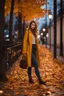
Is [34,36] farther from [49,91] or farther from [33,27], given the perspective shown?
[49,91]

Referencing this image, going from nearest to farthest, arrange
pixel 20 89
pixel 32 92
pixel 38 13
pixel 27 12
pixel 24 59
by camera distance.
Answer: pixel 32 92, pixel 20 89, pixel 24 59, pixel 27 12, pixel 38 13

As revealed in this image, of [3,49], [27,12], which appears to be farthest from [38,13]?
[3,49]

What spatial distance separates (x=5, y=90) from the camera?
930cm

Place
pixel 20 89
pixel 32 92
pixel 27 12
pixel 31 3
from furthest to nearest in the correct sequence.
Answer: pixel 27 12 → pixel 31 3 → pixel 20 89 → pixel 32 92

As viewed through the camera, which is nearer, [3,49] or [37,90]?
[37,90]

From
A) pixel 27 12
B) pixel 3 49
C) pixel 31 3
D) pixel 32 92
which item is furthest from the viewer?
pixel 27 12

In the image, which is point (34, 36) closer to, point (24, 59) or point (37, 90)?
point (24, 59)

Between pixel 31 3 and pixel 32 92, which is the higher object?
pixel 31 3

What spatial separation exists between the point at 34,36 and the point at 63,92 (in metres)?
2.49

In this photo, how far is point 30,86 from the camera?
10.1 m

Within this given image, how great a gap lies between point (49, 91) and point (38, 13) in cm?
3196

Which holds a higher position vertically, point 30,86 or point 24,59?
point 24,59

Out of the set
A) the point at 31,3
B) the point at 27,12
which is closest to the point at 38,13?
the point at 27,12

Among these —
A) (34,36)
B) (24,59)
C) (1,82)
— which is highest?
(34,36)
